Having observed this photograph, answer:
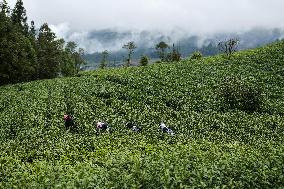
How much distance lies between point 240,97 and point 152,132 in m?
15.4

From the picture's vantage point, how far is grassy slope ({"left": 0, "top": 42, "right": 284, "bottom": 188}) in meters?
14.1

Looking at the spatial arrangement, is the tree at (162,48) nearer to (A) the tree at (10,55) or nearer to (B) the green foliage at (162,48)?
(B) the green foliage at (162,48)

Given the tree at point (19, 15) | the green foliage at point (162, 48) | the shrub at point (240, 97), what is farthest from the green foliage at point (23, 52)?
the shrub at point (240, 97)

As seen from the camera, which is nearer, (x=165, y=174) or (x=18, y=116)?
(x=165, y=174)

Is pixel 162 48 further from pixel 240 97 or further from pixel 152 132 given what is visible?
pixel 152 132

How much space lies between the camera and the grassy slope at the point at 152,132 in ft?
46.3

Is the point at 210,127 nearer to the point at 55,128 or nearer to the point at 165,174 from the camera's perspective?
the point at 55,128

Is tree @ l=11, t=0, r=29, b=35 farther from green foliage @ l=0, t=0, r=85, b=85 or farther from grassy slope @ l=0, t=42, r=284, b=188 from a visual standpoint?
grassy slope @ l=0, t=42, r=284, b=188

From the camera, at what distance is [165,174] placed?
13188 millimetres

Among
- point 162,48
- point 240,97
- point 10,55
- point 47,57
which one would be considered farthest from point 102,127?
point 162,48

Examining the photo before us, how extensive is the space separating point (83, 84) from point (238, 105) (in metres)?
23.1

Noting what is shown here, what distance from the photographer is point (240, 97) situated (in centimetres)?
4303

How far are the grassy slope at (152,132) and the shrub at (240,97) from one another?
104cm

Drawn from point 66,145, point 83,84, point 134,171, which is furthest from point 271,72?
point 134,171
